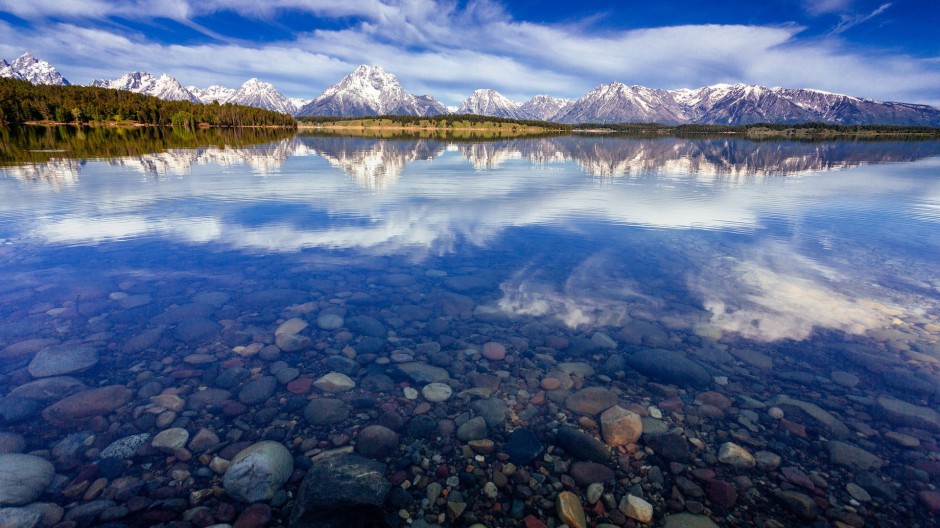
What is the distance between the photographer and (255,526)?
7.07 meters

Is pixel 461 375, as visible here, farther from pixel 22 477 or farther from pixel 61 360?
pixel 61 360

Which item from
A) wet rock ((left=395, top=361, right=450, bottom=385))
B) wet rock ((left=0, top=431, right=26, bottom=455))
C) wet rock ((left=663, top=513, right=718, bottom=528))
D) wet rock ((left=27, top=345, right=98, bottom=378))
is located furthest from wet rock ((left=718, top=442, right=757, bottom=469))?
wet rock ((left=27, top=345, right=98, bottom=378))

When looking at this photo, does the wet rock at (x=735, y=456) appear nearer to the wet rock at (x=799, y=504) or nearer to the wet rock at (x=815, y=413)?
the wet rock at (x=799, y=504)

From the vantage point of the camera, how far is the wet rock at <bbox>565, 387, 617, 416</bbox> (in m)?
10.3

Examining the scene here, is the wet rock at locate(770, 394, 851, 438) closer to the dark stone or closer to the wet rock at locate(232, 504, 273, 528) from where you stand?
the dark stone

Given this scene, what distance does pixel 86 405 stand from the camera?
32.1 feet

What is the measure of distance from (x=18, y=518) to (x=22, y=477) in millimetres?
1081

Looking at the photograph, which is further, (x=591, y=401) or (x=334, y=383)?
(x=334, y=383)

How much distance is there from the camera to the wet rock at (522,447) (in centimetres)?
871

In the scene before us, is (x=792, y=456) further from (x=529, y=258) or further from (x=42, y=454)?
(x=42, y=454)

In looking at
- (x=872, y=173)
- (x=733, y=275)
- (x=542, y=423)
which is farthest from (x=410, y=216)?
(x=872, y=173)

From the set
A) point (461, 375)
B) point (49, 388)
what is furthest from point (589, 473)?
point (49, 388)

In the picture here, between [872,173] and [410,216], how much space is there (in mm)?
75548

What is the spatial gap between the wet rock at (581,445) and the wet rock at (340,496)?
382cm
